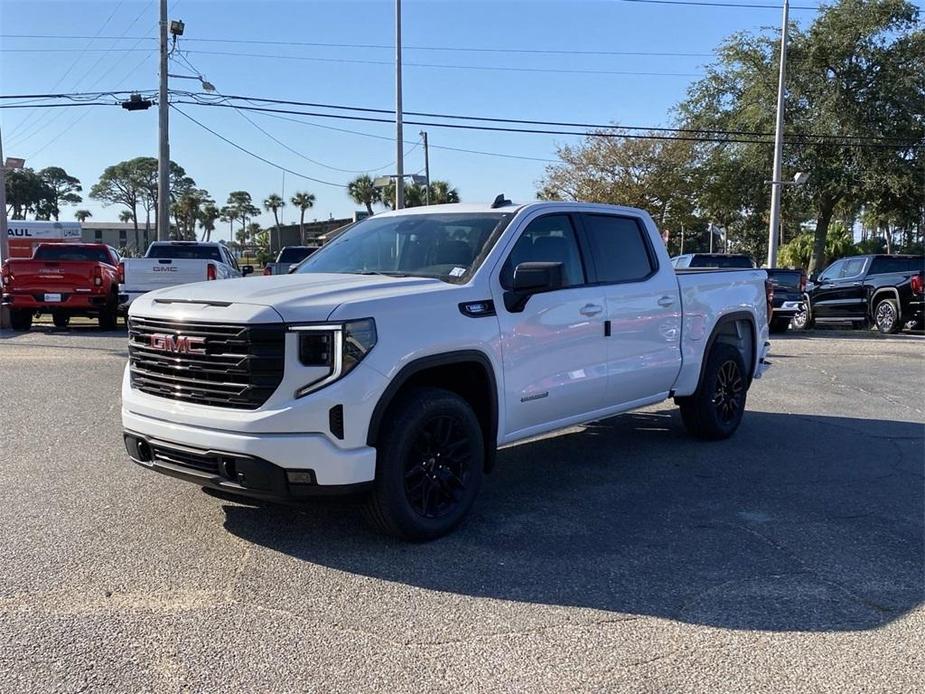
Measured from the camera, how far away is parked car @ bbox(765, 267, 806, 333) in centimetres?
1877

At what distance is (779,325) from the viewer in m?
19.3

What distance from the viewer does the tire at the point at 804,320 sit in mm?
20281

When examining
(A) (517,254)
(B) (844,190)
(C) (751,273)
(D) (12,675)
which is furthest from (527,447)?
(B) (844,190)

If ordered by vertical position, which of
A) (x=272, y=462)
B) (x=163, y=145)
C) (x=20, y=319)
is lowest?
(x=272, y=462)

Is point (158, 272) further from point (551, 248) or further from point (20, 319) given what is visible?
point (551, 248)

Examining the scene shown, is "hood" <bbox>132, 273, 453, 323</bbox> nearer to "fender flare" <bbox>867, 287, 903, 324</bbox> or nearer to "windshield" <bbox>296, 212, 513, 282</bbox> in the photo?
"windshield" <bbox>296, 212, 513, 282</bbox>

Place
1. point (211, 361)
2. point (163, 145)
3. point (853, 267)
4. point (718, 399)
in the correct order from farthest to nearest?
point (163, 145) < point (853, 267) < point (718, 399) < point (211, 361)

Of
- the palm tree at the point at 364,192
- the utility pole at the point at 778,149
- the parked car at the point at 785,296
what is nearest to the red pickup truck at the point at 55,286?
the parked car at the point at 785,296

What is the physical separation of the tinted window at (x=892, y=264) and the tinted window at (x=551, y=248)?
623 inches

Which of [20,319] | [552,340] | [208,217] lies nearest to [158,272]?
[20,319]

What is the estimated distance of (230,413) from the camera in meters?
4.32

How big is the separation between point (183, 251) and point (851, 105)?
78.8ft

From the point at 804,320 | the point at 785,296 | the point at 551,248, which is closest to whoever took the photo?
the point at 551,248

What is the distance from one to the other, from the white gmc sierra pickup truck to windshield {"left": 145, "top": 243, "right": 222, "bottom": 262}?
520 inches
